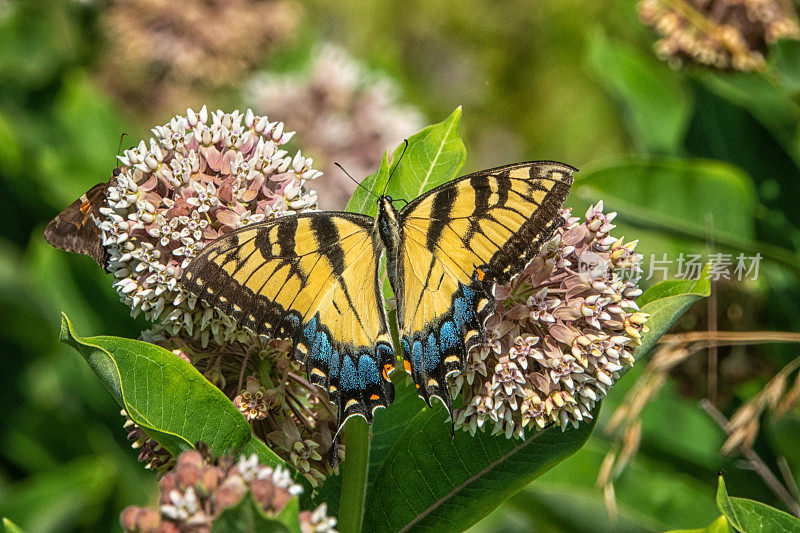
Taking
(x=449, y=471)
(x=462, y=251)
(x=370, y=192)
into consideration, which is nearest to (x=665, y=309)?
(x=462, y=251)

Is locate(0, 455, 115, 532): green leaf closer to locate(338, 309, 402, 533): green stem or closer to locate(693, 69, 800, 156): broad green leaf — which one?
locate(338, 309, 402, 533): green stem

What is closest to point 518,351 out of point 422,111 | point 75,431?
point 75,431

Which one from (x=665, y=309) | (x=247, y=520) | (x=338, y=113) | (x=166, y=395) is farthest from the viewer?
(x=338, y=113)

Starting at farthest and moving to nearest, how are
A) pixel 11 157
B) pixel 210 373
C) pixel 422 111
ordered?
pixel 422 111, pixel 11 157, pixel 210 373

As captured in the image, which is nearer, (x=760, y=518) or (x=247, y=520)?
(x=247, y=520)

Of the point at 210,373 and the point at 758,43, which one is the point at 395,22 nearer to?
the point at 758,43

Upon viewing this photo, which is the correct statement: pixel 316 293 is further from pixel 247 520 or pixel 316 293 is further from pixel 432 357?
pixel 247 520
